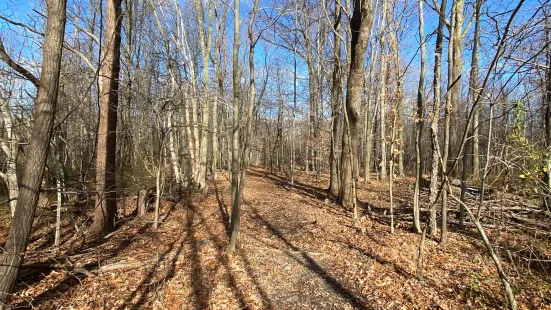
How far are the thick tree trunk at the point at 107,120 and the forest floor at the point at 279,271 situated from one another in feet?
2.04

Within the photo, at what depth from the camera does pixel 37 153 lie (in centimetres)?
350

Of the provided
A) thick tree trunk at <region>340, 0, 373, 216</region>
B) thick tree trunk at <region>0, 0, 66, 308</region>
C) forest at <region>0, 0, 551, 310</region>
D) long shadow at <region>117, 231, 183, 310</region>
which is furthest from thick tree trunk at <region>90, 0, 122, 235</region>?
thick tree trunk at <region>340, 0, 373, 216</region>

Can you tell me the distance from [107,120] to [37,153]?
3525mm

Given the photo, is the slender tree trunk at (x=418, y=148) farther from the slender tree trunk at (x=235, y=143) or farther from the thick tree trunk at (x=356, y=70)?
the slender tree trunk at (x=235, y=143)

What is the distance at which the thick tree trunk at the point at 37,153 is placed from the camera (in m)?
3.40

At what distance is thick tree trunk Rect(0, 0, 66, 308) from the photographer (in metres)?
3.40

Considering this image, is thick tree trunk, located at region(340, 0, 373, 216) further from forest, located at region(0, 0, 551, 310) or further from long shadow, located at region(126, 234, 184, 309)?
long shadow, located at region(126, 234, 184, 309)

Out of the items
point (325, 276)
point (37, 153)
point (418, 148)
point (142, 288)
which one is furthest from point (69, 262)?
point (418, 148)

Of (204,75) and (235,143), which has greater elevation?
(204,75)

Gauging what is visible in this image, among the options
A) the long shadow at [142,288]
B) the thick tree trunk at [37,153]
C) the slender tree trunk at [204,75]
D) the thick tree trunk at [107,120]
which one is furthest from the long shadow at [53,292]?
the slender tree trunk at [204,75]

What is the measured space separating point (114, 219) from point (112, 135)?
7.02 ft

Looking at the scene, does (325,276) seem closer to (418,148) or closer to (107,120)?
(418,148)

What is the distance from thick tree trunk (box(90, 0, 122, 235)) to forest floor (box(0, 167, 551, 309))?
0.62 metres

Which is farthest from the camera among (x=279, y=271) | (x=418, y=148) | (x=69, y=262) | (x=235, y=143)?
(x=418, y=148)
